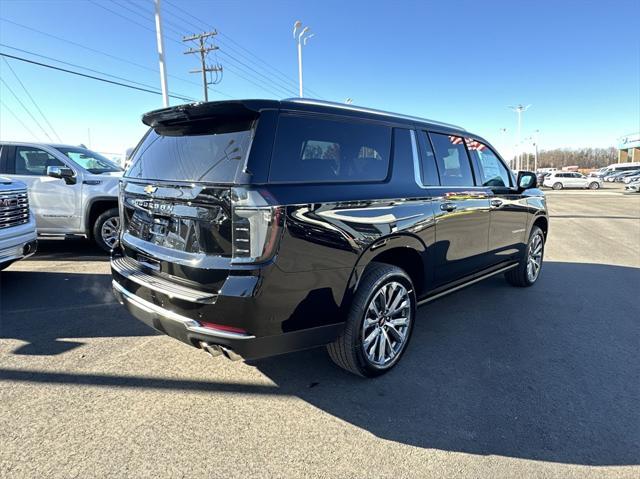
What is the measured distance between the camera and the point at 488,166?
180 inches

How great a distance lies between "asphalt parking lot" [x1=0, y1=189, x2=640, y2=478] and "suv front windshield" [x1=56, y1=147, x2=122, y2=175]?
324 cm

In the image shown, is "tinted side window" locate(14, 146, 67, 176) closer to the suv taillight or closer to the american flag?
the suv taillight

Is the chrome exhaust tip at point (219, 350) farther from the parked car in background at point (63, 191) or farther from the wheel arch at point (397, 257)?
the parked car in background at point (63, 191)

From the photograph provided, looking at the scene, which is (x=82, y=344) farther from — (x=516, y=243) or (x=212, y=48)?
(x=212, y=48)

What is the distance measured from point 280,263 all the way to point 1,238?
415 cm

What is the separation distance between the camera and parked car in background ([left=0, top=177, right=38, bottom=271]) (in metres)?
4.75

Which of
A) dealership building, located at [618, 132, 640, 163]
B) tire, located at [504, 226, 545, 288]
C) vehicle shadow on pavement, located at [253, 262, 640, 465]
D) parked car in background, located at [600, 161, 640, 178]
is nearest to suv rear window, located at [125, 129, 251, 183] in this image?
vehicle shadow on pavement, located at [253, 262, 640, 465]

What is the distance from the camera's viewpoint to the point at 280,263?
2316 mm

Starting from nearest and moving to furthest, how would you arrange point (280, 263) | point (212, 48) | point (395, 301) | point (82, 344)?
point (280, 263) → point (395, 301) → point (82, 344) → point (212, 48)

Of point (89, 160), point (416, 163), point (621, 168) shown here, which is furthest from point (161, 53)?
point (621, 168)

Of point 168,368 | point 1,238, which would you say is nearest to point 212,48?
point 1,238

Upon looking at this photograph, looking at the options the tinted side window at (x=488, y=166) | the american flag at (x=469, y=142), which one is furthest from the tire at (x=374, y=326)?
the tinted side window at (x=488, y=166)

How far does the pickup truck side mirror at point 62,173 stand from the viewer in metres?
6.17

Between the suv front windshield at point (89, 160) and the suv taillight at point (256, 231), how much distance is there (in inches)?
228
